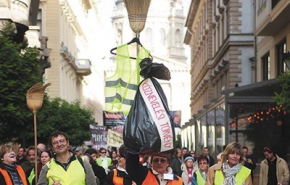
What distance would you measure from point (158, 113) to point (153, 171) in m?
0.51

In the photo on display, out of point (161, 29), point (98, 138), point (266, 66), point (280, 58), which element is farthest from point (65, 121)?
point (161, 29)

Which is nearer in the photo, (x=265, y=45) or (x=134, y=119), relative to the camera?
(x=134, y=119)

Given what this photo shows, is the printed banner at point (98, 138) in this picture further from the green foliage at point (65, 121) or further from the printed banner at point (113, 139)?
the printed banner at point (113, 139)

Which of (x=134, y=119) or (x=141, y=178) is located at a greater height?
(x=134, y=119)

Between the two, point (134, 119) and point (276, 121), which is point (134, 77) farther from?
point (276, 121)

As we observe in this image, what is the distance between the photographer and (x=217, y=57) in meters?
52.3

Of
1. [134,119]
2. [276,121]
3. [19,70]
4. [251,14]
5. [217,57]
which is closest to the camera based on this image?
[134,119]

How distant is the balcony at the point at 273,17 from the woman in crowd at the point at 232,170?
17880 millimetres

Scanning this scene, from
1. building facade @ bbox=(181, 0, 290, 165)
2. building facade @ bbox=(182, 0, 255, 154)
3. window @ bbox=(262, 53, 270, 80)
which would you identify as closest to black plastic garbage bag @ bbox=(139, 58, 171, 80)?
building facade @ bbox=(181, 0, 290, 165)

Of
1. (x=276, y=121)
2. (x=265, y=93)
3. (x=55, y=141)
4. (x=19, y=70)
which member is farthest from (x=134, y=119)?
(x=276, y=121)

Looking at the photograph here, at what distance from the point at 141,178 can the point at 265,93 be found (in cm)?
2121

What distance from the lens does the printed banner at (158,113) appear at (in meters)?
7.82

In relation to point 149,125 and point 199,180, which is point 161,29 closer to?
point 199,180

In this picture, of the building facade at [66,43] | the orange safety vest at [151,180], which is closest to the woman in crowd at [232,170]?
the orange safety vest at [151,180]
